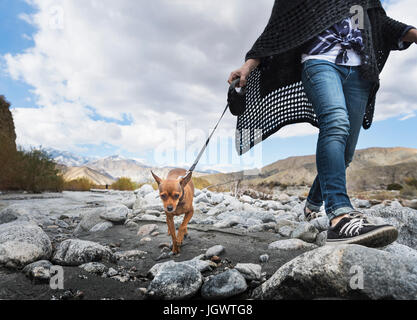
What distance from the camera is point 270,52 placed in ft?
7.70

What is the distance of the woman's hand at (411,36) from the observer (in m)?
2.41

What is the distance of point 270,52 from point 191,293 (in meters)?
2.07

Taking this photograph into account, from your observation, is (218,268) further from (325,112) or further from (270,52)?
(270,52)

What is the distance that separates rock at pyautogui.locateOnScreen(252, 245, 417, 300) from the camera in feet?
4.14

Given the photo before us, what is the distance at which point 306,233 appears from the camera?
3.09 meters

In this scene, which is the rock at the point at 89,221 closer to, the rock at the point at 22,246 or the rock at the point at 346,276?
the rock at the point at 22,246

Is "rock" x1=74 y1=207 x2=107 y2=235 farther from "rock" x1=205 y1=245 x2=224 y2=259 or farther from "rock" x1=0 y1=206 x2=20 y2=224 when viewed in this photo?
"rock" x1=205 y1=245 x2=224 y2=259

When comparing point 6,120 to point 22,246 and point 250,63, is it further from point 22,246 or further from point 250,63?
point 250,63

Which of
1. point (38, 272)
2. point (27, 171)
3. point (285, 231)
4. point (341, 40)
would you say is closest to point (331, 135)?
point (341, 40)

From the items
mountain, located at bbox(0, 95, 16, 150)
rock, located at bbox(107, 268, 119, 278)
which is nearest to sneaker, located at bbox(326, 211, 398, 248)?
rock, located at bbox(107, 268, 119, 278)

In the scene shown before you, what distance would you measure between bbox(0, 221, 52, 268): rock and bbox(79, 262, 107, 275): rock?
1.55ft
